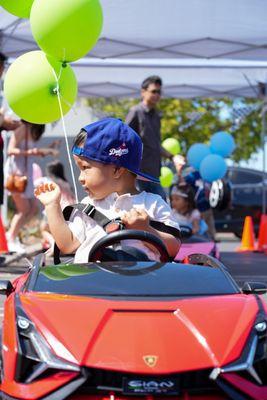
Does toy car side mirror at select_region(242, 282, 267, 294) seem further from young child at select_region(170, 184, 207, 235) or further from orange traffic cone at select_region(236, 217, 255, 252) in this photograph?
orange traffic cone at select_region(236, 217, 255, 252)

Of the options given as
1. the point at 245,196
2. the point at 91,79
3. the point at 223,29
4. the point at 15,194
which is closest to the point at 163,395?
the point at 15,194

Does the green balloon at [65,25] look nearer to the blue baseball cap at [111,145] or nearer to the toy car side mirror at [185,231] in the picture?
the blue baseball cap at [111,145]

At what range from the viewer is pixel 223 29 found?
12.0 meters

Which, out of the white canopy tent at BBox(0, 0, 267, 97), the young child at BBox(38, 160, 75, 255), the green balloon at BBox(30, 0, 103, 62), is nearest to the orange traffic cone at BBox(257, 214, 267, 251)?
the white canopy tent at BBox(0, 0, 267, 97)

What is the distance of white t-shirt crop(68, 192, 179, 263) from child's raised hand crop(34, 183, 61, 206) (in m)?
0.17

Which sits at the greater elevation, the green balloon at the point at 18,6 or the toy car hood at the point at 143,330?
the green balloon at the point at 18,6

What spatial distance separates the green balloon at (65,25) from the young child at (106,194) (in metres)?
2.49

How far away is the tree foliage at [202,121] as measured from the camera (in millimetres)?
35812

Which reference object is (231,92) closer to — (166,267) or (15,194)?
(15,194)

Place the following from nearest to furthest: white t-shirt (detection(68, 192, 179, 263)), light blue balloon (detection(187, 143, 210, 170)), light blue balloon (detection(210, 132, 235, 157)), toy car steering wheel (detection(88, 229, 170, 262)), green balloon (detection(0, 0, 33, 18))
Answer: toy car steering wheel (detection(88, 229, 170, 262)) → white t-shirt (detection(68, 192, 179, 263)) → green balloon (detection(0, 0, 33, 18)) → light blue balloon (detection(187, 143, 210, 170)) → light blue balloon (detection(210, 132, 235, 157))

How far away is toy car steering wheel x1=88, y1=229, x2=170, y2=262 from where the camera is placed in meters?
3.76

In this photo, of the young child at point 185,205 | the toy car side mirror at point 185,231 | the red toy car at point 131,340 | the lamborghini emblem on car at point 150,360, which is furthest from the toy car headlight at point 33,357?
the young child at point 185,205

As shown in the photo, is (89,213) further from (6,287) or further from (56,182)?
(56,182)

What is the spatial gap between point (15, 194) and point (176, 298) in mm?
8137
